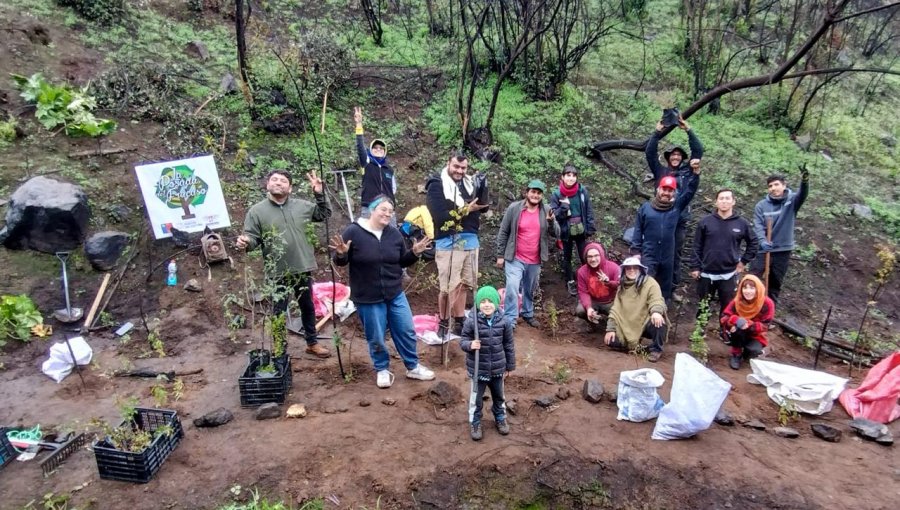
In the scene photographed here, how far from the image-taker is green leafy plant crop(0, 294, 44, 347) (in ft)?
18.3

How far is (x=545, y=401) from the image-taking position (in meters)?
4.85

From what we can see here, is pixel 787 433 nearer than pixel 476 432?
No

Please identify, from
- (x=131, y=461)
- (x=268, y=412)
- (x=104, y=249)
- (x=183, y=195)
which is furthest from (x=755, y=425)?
(x=104, y=249)

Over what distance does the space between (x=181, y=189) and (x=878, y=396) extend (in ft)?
24.6

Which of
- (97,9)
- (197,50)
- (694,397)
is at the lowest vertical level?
(694,397)

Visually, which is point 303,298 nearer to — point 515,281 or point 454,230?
point 454,230

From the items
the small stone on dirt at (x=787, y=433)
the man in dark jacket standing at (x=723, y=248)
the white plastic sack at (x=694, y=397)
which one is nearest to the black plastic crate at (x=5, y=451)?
the white plastic sack at (x=694, y=397)

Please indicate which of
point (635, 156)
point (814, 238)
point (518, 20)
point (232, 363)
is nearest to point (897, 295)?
point (814, 238)

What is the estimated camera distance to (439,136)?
31.2 ft

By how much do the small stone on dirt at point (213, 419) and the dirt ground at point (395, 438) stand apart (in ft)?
0.22

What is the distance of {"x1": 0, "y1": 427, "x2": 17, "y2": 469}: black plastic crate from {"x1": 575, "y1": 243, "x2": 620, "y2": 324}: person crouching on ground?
5344mm

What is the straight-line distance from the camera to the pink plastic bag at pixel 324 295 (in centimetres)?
655

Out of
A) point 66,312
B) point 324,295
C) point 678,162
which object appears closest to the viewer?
point 66,312

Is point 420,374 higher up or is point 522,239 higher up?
point 522,239
